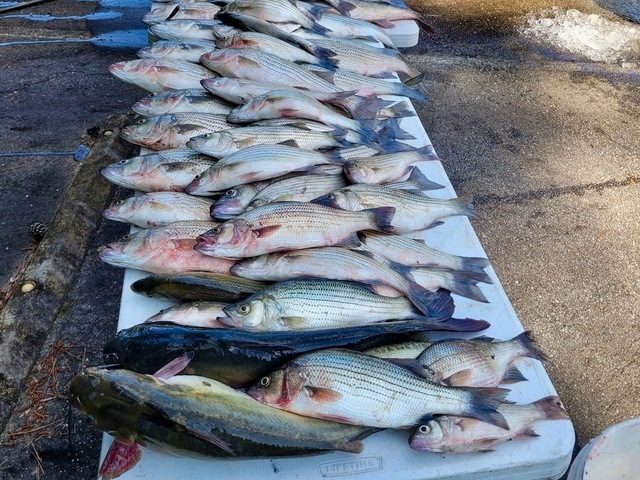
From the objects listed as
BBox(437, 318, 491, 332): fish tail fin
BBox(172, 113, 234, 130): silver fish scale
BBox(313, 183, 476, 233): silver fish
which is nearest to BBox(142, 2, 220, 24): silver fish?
BBox(172, 113, 234, 130): silver fish scale

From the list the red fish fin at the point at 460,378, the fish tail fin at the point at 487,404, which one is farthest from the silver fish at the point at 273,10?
the fish tail fin at the point at 487,404

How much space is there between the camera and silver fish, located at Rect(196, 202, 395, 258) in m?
2.27

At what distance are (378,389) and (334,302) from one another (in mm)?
433

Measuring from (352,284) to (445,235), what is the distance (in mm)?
809

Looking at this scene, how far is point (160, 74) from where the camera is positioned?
137 inches

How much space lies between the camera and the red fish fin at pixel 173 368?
1675 mm

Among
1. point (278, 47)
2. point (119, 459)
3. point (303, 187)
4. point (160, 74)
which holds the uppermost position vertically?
point (278, 47)

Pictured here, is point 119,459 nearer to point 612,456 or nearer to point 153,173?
point 153,173

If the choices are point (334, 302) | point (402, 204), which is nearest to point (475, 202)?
point (402, 204)

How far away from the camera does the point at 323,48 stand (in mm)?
3842

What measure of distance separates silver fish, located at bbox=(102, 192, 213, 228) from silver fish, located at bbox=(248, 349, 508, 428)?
1114mm

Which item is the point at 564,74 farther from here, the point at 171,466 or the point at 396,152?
the point at 171,466

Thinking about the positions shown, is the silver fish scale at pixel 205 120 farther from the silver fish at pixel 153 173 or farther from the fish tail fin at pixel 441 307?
the fish tail fin at pixel 441 307

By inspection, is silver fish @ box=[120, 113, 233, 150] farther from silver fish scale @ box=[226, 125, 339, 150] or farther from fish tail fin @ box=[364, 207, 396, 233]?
fish tail fin @ box=[364, 207, 396, 233]
